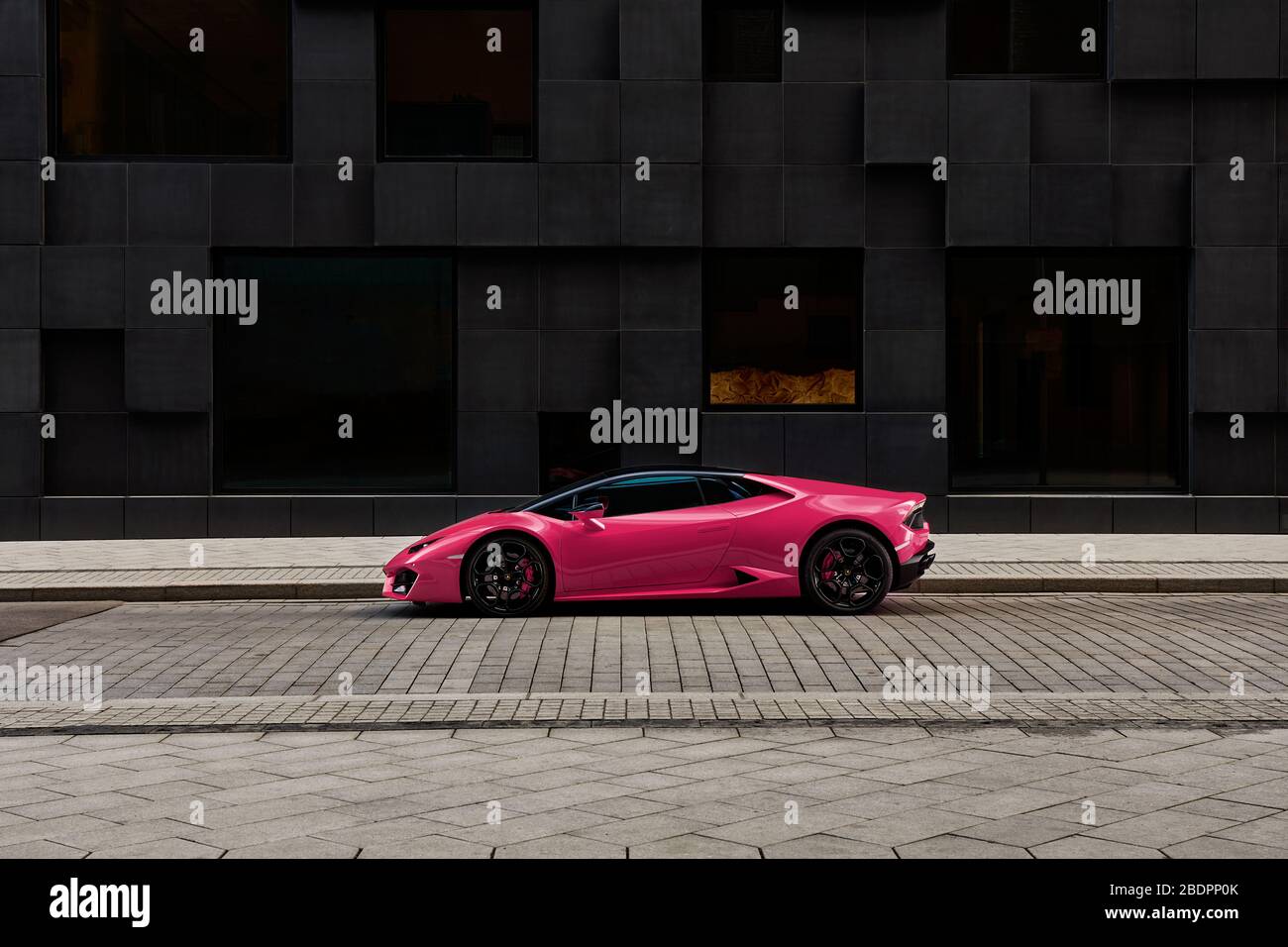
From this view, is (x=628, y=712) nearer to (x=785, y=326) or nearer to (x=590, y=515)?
(x=590, y=515)

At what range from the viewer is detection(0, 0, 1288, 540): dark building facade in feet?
61.6

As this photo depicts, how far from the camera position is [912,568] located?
37.6ft

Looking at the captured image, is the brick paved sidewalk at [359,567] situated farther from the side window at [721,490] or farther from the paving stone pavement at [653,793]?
the paving stone pavement at [653,793]

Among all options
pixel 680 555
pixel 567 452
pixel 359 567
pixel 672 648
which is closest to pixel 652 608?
pixel 680 555

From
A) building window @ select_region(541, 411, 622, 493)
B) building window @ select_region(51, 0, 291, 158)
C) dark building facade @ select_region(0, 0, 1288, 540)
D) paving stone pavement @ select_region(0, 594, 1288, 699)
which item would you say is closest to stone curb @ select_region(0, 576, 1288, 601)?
paving stone pavement @ select_region(0, 594, 1288, 699)

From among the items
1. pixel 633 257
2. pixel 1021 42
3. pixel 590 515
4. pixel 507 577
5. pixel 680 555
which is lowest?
pixel 507 577

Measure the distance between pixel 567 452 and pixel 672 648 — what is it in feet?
31.8

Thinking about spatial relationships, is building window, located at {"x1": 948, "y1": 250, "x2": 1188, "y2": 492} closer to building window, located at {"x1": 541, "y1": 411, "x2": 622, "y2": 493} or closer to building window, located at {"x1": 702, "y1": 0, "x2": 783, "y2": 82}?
building window, located at {"x1": 702, "y1": 0, "x2": 783, "y2": 82}

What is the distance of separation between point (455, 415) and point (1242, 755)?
14084mm

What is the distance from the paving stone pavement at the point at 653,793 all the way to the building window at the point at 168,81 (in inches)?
544

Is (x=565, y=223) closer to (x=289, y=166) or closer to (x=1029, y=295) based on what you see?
(x=289, y=166)

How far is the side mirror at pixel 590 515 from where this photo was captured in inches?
448
